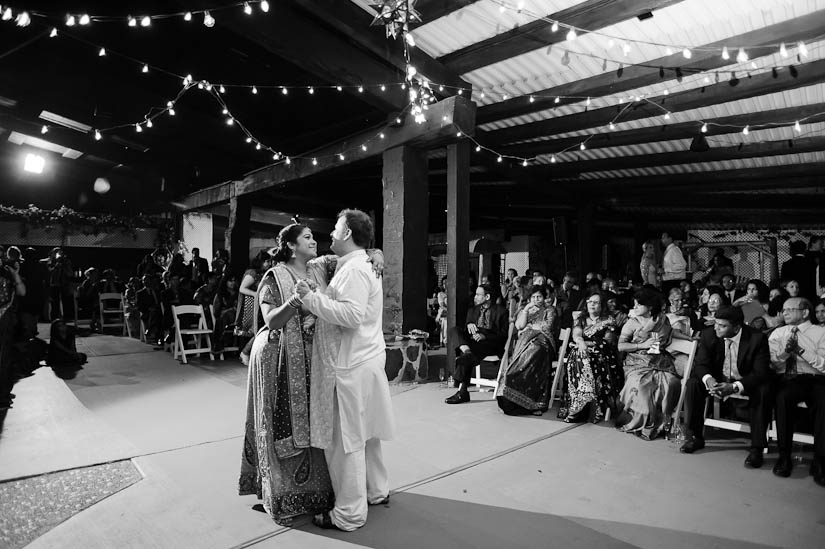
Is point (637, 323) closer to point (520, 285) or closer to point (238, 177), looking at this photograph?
point (520, 285)

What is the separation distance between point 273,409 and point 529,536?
4.47 ft

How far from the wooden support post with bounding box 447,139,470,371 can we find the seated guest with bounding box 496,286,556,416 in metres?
0.96

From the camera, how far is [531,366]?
452 centimetres

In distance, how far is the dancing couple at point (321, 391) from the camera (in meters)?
2.36

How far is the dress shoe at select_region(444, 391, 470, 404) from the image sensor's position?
15.8 feet

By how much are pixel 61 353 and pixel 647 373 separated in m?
6.82

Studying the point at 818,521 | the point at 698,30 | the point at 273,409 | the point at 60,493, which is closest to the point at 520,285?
the point at 698,30

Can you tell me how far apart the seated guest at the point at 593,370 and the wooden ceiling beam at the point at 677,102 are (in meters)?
2.68

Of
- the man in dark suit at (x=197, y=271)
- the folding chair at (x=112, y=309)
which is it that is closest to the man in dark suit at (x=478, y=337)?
the man in dark suit at (x=197, y=271)

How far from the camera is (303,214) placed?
1275 cm

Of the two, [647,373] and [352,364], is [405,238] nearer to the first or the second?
[647,373]

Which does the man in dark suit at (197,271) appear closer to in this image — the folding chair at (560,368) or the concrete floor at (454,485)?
the concrete floor at (454,485)

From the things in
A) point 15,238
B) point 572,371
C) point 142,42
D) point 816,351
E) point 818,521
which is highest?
point 142,42

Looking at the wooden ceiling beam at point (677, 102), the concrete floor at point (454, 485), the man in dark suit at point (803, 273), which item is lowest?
the concrete floor at point (454, 485)
